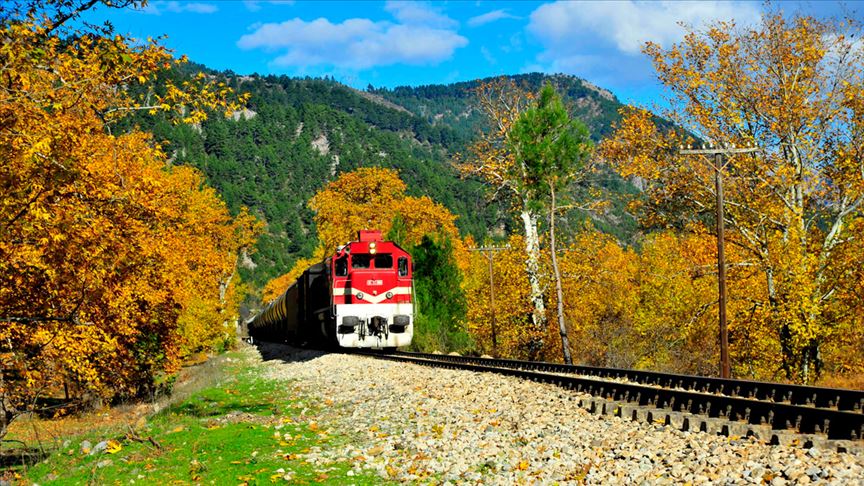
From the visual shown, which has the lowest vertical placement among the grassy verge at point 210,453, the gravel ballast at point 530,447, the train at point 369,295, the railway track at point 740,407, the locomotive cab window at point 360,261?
the grassy verge at point 210,453

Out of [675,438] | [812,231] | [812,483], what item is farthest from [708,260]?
[812,483]

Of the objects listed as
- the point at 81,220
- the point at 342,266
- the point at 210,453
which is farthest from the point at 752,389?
the point at 342,266

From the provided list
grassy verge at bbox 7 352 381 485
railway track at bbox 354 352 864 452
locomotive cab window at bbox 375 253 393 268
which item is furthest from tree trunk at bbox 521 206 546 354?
grassy verge at bbox 7 352 381 485

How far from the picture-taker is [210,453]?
11.6 meters

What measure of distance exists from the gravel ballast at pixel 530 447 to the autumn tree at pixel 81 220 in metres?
5.25

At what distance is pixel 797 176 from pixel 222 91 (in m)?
22.9

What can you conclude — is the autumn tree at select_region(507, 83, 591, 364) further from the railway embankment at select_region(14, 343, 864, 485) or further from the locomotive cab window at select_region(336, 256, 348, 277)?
the railway embankment at select_region(14, 343, 864, 485)

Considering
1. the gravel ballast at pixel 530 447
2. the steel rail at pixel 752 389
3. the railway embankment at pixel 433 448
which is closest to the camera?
the gravel ballast at pixel 530 447

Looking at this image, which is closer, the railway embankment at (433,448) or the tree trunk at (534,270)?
the railway embankment at (433,448)

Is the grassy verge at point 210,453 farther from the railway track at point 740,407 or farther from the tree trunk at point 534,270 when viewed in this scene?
the tree trunk at point 534,270

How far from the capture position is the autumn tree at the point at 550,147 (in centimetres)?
3153

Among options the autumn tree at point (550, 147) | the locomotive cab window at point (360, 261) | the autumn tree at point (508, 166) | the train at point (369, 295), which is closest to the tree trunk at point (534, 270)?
the autumn tree at point (508, 166)

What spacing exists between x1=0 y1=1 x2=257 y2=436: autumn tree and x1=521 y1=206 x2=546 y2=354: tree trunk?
14.8m

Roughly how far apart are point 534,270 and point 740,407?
2429cm
